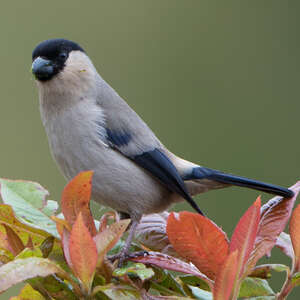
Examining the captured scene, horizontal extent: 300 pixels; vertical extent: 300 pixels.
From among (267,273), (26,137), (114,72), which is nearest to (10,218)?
(267,273)

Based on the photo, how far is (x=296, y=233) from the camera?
3.83 ft

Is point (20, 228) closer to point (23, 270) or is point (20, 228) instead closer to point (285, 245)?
point (23, 270)

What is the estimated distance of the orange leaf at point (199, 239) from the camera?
1.05 meters

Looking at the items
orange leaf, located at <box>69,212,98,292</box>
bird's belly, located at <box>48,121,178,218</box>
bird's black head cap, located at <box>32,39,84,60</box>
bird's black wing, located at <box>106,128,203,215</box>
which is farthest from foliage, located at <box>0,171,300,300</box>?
bird's black head cap, located at <box>32,39,84,60</box>

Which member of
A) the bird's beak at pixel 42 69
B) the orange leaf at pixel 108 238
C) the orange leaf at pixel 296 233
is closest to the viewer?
the orange leaf at pixel 108 238

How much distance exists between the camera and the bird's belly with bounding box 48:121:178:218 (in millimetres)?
2279

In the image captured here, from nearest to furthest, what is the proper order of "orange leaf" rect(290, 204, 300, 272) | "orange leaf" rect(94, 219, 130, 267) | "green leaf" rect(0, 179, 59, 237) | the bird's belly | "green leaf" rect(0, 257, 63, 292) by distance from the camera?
"green leaf" rect(0, 257, 63, 292)
"orange leaf" rect(94, 219, 130, 267)
"orange leaf" rect(290, 204, 300, 272)
"green leaf" rect(0, 179, 59, 237)
the bird's belly

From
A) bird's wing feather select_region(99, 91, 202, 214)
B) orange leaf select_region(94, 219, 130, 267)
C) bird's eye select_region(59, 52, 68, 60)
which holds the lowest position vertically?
bird's wing feather select_region(99, 91, 202, 214)

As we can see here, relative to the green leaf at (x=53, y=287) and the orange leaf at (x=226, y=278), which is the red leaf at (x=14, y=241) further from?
the orange leaf at (x=226, y=278)

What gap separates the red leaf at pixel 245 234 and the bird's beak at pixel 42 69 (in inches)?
59.9


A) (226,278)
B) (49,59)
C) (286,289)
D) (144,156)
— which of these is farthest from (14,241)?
(49,59)

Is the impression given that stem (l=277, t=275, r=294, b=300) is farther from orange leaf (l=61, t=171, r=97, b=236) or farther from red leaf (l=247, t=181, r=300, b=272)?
orange leaf (l=61, t=171, r=97, b=236)

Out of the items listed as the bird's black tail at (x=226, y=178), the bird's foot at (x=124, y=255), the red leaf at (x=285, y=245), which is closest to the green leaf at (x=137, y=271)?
the bird's foot at (x=124, y=255)

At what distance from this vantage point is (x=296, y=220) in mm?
1164
